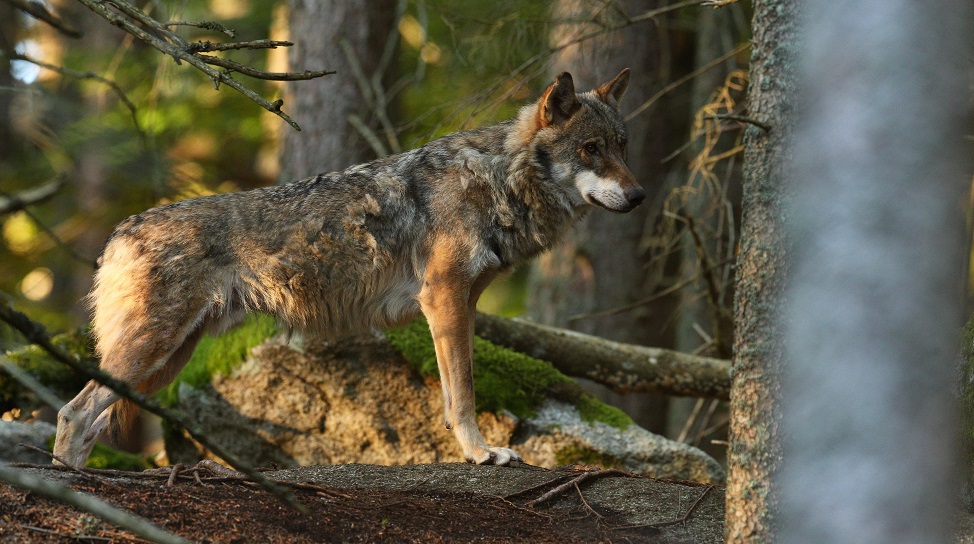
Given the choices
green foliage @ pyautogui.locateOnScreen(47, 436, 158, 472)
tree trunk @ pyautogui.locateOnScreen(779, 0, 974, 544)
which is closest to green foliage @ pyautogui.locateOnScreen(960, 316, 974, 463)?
tree trunk @ pyautogui.locateOnScreen(779, 0, 974, 544)

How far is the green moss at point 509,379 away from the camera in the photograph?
21.8ft

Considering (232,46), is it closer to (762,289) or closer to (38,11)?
(38,11)

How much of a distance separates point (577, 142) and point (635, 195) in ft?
2.03

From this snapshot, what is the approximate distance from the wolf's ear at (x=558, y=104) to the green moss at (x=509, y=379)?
2020mm

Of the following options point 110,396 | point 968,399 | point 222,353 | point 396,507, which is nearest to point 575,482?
point 396,507

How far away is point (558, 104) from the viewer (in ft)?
19.5

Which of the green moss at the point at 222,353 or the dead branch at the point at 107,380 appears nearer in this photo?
the dead branch at the point at 107,380

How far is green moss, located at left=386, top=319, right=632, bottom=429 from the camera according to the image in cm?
664

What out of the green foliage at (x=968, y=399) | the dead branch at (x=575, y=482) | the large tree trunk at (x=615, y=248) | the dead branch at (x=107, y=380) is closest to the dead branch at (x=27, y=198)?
the dead branch at (x=107, y=380)

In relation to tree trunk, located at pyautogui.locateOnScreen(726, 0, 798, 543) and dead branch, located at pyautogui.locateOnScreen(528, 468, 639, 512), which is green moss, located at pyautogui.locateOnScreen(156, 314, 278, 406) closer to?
dead branch, located at pyautogui.locateOnScreen(528, 468, 639, 512)

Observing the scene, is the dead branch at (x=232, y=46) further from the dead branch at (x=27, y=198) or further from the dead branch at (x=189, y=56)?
the dead branch at (x=27, y=198)

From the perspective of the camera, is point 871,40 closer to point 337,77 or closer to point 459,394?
point 459,394

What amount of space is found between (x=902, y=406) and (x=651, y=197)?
28.3 feet

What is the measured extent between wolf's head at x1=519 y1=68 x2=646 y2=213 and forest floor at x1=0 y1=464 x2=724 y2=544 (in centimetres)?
201
